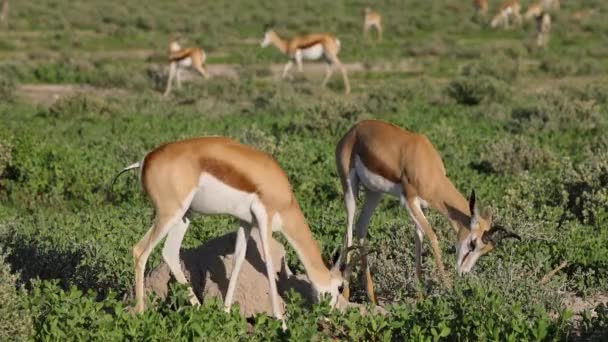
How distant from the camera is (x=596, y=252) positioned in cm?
817

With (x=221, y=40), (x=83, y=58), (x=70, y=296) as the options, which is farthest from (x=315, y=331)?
(x=221, y=40)

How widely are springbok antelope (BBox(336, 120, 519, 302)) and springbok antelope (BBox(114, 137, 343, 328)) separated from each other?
1.95 feet

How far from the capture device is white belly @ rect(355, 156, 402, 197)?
7.57 metres

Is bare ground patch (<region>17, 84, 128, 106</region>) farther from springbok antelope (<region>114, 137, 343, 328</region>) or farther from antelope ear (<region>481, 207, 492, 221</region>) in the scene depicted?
antelope ear (<region>481, 207, 492, 221</region>)

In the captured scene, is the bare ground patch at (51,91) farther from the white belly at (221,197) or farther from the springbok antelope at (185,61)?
the white belly at (221,197)

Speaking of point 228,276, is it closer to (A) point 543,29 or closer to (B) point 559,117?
(B) point 559,117

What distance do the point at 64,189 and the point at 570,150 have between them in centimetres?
606

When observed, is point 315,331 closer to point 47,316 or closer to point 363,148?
point 47,316

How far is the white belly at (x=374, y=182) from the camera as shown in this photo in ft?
24.8

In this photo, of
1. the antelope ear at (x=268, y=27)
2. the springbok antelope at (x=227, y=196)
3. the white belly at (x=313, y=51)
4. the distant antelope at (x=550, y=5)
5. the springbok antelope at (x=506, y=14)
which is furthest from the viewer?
the distant antelope at (x=550, y=5)

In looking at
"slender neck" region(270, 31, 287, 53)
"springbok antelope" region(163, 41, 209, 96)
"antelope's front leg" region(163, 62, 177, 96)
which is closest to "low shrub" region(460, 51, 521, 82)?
"slender neck" region(270, 31, 287, 53)

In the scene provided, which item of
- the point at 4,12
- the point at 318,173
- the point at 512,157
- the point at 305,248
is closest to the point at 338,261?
the point at 305,248

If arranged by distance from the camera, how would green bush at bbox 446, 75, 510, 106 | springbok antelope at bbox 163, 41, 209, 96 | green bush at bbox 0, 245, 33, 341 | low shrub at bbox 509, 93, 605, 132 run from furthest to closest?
springbok antelope at bbox 163, 41, 209, 96
green bush at bbox 446, 75, 510, 106
low shrub at bbox 509, 93, 605, 132
green bush at bbox 0, 245, 33, 341

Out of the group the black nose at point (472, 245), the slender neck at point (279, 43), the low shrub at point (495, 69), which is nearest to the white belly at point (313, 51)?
the slender neck at point (279, 43)
